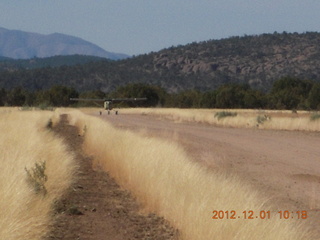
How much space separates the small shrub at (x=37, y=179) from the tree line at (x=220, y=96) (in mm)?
62589

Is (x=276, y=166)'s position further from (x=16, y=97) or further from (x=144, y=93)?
(x=16, y=97)

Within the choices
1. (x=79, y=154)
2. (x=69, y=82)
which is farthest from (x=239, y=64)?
(x=79, y=154)

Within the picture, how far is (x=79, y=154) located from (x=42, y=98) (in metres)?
102

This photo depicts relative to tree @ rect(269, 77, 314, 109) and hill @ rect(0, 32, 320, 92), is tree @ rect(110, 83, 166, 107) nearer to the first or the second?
tree @ rect(269, 77, 314, 109)

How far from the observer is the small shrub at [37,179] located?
321 inches

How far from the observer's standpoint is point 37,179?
8961 millimetres

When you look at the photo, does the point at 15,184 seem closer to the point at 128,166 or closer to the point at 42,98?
the point at 128,166

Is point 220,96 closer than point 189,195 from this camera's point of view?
No

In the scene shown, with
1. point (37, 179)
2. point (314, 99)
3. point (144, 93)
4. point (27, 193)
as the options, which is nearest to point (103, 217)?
point (37, 179)

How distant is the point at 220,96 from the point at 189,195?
90167 millimetres

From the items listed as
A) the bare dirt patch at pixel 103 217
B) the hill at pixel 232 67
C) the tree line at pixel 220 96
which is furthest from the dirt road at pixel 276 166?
the hill at pixel 232 67

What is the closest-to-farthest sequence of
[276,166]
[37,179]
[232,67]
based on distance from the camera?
[37,179] < [276,166] < [232,67]

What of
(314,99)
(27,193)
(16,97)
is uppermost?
(27,193)

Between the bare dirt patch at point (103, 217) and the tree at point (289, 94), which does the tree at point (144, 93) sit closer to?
the tree at point (289, 94)
